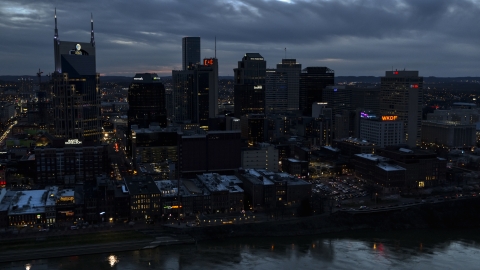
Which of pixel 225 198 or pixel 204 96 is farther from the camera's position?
pixel 204 96

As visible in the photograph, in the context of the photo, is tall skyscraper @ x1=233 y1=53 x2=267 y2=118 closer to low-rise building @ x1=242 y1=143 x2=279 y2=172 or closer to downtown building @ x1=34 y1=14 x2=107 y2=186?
downtown building @ x1=34 y1=14 x2=107 y2=186

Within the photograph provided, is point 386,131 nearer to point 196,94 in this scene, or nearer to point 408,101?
point 408,101

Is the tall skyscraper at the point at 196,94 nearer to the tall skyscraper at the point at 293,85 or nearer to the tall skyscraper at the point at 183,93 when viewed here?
the tall skyscraper at the point at 183,93

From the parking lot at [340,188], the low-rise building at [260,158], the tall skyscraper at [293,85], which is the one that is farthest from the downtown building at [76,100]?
the tall skyscraper at [293,85]

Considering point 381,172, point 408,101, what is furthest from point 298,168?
point 408,101

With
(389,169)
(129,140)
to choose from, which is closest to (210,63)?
(129,140)

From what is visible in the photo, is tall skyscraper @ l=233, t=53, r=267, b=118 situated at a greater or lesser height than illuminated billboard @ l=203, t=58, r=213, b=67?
lesser

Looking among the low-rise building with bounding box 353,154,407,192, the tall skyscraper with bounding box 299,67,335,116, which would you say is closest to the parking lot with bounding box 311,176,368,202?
the low-rise building with bounding box 353,154,407,192
